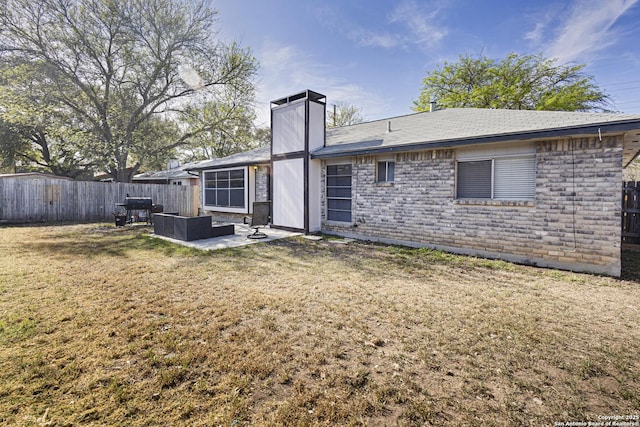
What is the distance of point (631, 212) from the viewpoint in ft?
25.6

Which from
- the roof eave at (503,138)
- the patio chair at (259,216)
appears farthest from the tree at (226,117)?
the roof eave at (503,138)

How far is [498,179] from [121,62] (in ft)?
65.4

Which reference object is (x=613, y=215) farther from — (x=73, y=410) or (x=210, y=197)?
(x=210, y=197)

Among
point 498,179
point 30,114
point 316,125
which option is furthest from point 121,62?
point 498,179

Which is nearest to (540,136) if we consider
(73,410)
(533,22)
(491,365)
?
(491,365)

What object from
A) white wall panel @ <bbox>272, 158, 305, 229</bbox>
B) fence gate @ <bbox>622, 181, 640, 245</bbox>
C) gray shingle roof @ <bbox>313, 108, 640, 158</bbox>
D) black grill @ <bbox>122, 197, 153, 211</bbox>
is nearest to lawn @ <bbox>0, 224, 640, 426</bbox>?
gray shingle roof @ <bbox>313, 108, 640, 158</bbox>

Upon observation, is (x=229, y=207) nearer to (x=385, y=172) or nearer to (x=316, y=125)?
(x=316, y=125)

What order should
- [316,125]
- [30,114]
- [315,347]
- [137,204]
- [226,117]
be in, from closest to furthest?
[315,347] → [316,125] → [137,204] → [30,114] → [226,117]

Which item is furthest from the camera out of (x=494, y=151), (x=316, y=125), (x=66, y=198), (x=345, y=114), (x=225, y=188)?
(x=345, y=114)

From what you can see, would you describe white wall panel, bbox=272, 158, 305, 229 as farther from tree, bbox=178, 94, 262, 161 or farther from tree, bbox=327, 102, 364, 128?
tree, bbox=327, 102, 364, 128

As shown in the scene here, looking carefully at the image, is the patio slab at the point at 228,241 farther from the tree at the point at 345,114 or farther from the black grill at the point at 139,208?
the tree at the point at 345,114

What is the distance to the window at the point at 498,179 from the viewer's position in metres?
6.13

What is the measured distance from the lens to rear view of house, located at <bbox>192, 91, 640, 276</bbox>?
17.6ft

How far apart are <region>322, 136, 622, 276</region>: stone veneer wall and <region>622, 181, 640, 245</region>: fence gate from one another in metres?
3.99
